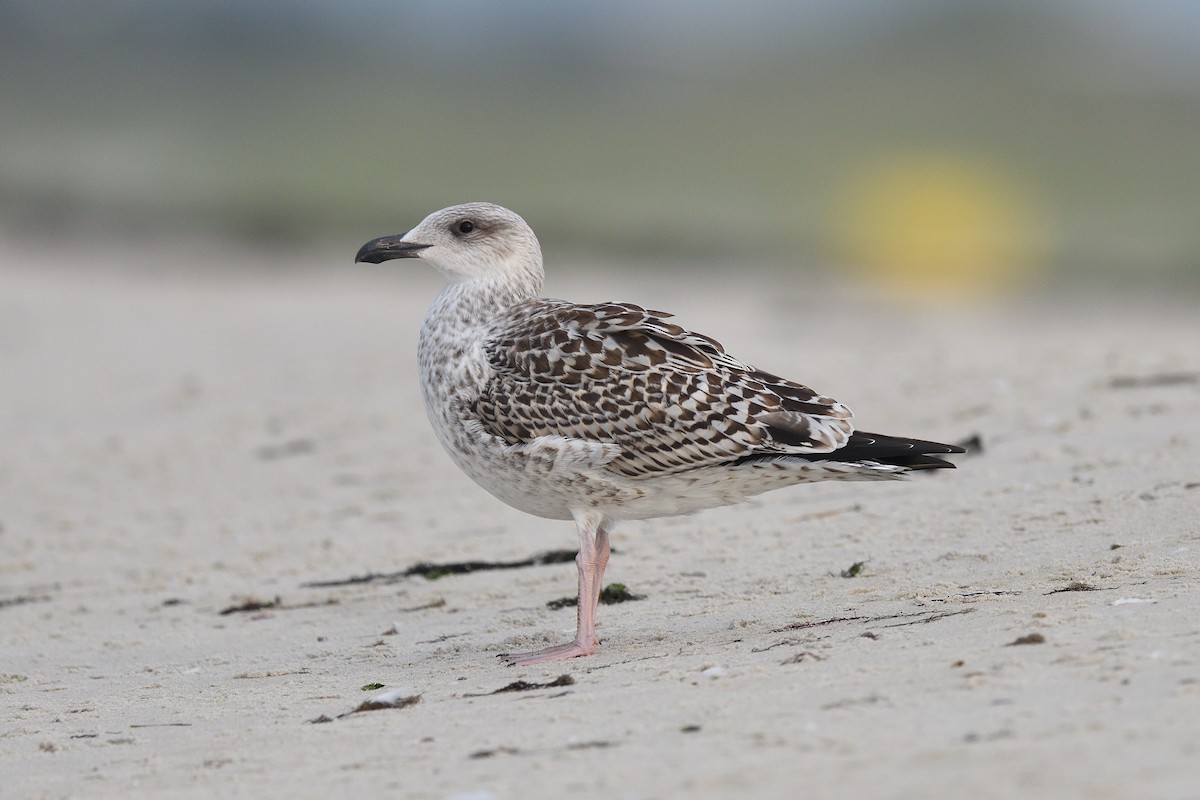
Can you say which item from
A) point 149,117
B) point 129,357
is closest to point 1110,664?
point 129,357

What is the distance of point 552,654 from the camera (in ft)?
17.3

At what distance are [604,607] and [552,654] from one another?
0.96 m

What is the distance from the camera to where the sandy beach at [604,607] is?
371 centimetres

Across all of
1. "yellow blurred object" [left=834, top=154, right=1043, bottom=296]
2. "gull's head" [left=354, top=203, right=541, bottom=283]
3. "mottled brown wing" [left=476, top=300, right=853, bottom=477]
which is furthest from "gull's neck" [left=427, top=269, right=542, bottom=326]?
"yellow blurred object" [left=834, top=154, right=1043, bottom=296]

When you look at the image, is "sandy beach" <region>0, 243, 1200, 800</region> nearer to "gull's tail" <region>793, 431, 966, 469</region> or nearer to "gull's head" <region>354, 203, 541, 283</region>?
"gull's tail" <region>793, 431, 966, 469</region>

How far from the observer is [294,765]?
13.5 feet

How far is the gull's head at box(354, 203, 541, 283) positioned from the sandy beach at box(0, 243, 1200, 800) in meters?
1.41

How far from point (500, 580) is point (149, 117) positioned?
51487 millimetres

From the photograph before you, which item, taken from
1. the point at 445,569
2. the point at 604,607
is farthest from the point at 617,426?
the point at 445,569

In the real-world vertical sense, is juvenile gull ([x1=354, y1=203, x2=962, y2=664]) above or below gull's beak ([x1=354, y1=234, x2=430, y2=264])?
below

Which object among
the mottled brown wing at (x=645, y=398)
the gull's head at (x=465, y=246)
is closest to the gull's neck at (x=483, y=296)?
the gull's head at (x=465, y=246)

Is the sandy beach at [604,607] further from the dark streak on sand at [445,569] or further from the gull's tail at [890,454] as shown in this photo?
the gull's tail at [890,454]

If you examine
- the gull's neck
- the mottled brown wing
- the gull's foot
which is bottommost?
the gull's foot

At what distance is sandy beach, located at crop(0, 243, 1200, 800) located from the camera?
371 cm
